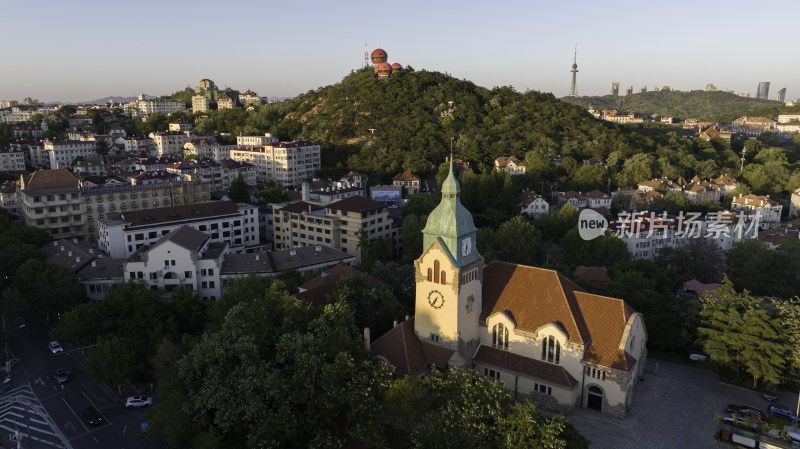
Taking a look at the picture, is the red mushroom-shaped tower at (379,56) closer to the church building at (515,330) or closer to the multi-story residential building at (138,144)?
the multi-story residential building at (138,144)

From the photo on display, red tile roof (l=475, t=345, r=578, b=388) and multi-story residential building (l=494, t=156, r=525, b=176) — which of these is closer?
red tile roof (l=475, t=345, r=578, b=388)

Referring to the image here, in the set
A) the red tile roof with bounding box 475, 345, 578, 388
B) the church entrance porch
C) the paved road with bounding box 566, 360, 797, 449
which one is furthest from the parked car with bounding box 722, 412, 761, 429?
the red tile roof with bounding box 475, 345, 578, 388

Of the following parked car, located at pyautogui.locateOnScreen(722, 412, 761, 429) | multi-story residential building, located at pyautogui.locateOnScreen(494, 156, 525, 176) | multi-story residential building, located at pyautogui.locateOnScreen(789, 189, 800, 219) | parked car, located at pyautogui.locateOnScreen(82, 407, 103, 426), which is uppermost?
multi-story residential building, located at pyautogui.locateOnScreen(494, 156, 525, 176)

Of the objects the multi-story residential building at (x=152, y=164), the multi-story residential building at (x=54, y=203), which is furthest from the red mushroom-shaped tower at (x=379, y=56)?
the multi-story residential building at (x=54, y=203)

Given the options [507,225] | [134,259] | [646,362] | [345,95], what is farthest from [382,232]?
[345,95]

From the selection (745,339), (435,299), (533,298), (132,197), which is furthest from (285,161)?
(745,339)

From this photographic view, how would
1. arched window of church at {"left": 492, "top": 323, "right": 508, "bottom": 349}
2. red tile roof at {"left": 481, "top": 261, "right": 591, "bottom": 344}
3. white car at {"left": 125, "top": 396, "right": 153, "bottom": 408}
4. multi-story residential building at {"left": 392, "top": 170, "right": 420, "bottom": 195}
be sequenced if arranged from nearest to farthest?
red tile roof at {"left": 481, "top": 261, "right": 591, "bottom": 344} < arched window of church at {"left": 492, "top": 323, "right": 508, "bottom": 349} < white car at {"left": 125, "top": 396, "right": 153, "bottom": 408} < multi-story residential building at {"left": 392, "top": 170, "right": 420, "bottom": 195}

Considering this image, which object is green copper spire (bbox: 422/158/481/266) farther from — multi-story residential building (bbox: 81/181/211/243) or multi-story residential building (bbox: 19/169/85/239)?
multi-story residential building (bbox: 19/169/85/239)
